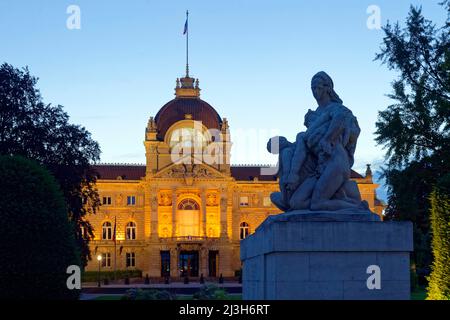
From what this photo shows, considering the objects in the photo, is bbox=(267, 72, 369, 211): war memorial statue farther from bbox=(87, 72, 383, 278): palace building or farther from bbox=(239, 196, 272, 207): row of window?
bbox=(239, 196, 272, 207): row of window

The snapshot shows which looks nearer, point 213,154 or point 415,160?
point 415,160

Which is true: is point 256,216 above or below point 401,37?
below

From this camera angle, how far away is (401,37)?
34656mm

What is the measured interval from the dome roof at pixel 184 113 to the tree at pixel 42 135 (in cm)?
4638

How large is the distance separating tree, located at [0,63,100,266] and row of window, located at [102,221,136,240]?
4626 centimetres

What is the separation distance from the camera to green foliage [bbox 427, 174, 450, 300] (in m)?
21.1

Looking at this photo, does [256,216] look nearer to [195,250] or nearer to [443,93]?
[195,250]

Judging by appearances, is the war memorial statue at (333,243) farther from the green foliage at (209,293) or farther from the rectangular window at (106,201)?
the rectangular window at (106,201)

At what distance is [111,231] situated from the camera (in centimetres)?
9319

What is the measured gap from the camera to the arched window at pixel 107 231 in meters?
92.8

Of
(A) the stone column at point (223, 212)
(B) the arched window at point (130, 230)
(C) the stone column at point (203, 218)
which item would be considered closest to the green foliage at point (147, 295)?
(C) the stone column at point (203, 218)

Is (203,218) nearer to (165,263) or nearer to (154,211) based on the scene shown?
(154,211)
